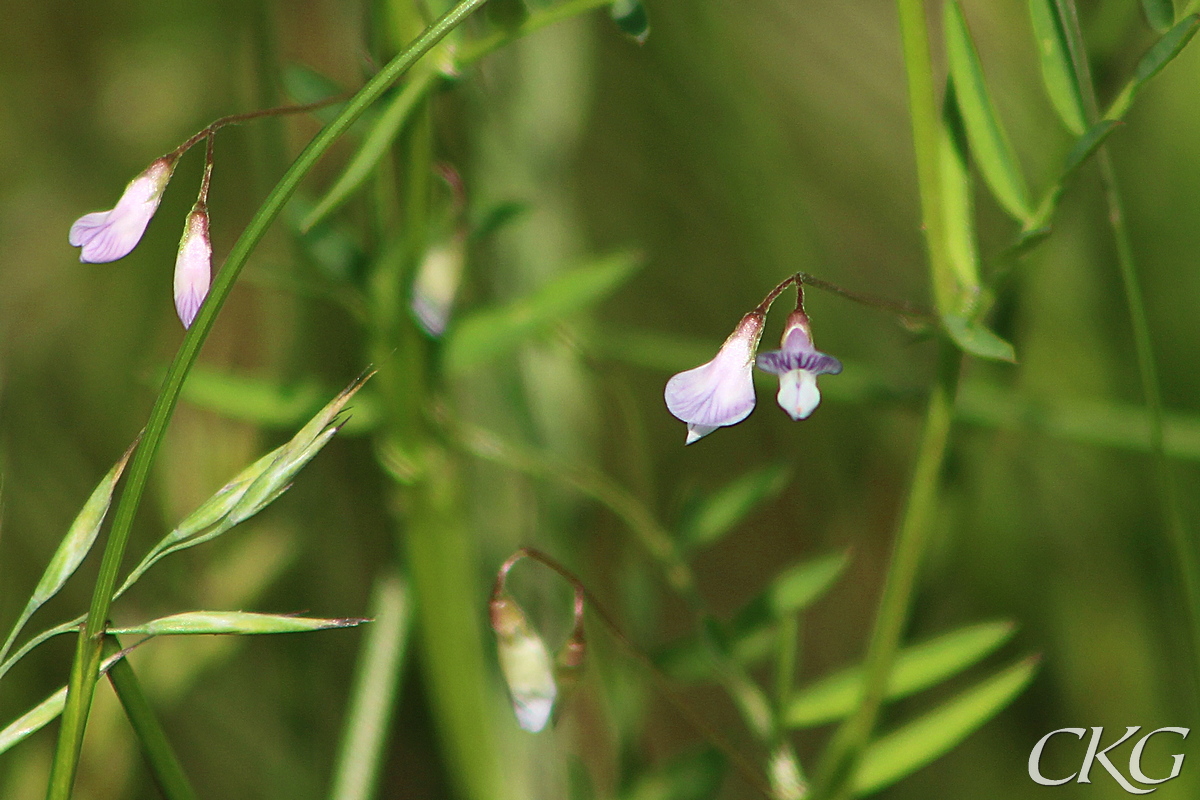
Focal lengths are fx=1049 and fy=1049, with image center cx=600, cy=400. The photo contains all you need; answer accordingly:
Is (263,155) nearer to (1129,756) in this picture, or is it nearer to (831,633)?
(831,633)

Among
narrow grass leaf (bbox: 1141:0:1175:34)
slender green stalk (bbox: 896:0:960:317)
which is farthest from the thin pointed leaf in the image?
narrow grass leaf (bbox: 1141:0:1175:34)

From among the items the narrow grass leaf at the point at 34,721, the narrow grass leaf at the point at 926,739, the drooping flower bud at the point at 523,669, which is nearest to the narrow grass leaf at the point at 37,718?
the narrow grass leaf at the point at 34,721

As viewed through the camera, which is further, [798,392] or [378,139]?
[378,139]

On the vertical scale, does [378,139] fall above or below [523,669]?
above

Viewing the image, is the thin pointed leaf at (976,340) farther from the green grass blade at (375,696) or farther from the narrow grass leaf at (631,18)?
the green grass blade at (375,696)

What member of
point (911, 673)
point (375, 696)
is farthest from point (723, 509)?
point (375, 696)

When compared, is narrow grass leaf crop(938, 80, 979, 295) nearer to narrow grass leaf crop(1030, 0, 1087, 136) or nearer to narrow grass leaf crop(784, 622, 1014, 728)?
narrow grass leaf crop(1030, 0, 1087, 136)

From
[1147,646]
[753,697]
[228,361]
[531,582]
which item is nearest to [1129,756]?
[1147,646]

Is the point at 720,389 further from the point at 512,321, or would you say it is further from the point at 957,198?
the point at 512,321
